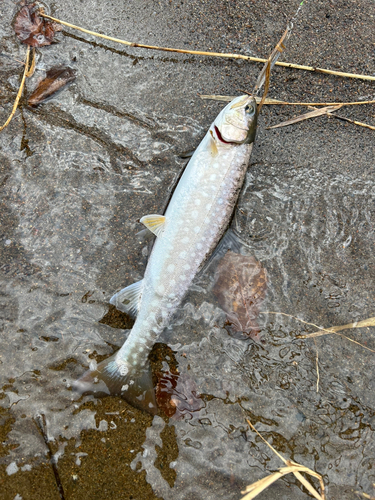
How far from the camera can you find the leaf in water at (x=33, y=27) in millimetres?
3174

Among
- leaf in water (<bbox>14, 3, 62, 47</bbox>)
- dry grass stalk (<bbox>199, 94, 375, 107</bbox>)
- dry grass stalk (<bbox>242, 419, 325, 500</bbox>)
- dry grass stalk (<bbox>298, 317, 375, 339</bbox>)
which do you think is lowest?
dry grass stalk (<bbox>242, 419, 325, 500</bbox>)

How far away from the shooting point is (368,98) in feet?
11.1

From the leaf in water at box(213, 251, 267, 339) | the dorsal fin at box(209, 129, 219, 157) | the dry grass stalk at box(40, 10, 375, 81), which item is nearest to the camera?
the dorsal fin at box(209, 129, 219, 157)

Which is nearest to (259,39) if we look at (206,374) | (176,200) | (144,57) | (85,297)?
(144,57)

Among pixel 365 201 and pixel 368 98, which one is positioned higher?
pixel 368 98

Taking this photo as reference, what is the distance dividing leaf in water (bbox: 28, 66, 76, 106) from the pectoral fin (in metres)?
1.93

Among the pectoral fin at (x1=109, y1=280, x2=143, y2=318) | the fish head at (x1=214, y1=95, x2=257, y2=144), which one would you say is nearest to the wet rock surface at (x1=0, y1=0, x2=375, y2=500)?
the pectoral fin at (x1=109, y1=280, x2=143, y2=318)

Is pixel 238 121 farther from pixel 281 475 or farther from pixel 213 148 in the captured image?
pixel 281 475

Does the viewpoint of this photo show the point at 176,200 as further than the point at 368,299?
No

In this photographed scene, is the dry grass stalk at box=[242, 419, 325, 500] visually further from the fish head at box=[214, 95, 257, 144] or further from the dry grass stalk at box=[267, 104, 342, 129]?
the dry grass stalk at box=[267, 104, 342, 129]

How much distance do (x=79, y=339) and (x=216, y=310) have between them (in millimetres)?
1246

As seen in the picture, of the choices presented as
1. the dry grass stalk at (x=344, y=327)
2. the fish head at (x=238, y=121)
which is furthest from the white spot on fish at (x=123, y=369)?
the fish head at (x=238, y=121)

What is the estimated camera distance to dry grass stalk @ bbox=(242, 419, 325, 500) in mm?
2684

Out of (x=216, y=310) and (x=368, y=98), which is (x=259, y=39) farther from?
(x=216, y=310)
